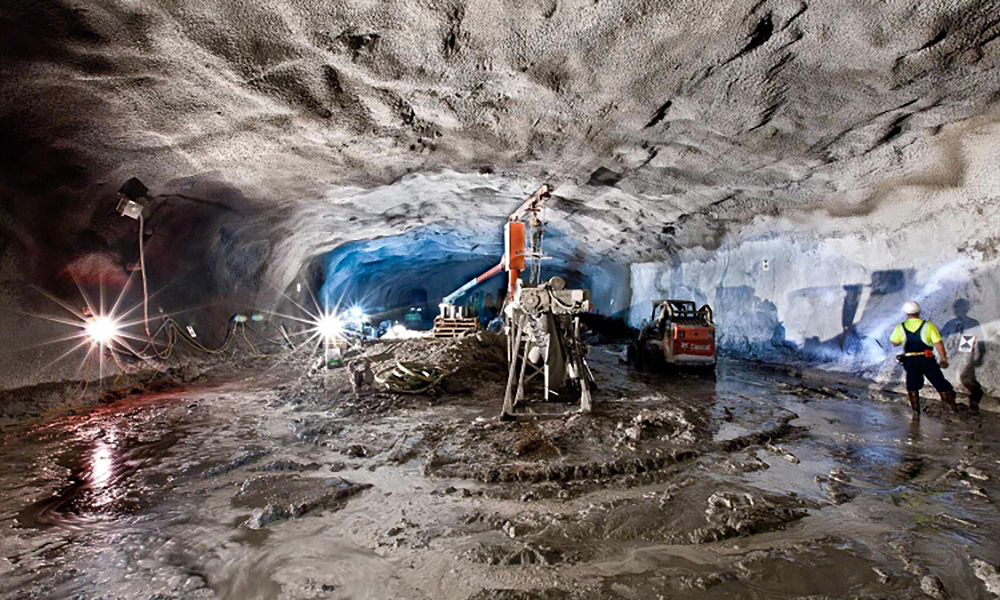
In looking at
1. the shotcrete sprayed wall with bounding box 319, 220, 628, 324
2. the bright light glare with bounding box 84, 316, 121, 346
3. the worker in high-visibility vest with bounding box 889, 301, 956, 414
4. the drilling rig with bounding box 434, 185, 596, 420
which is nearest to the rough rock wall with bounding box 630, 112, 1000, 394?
A: the worker in high-visibility vest with bounding box 889, 301, 956, 414

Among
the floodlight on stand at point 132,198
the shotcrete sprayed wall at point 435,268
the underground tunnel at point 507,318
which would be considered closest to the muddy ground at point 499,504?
the underground tunnel at point 507,318

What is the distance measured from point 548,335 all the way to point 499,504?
3.21 m

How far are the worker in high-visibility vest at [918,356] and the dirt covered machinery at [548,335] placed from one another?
4.62 m

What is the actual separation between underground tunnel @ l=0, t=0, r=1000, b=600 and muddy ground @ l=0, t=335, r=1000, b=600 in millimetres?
33

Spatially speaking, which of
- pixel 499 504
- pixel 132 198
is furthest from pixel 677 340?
pixel 132 198

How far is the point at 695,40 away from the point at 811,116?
99.0 inches

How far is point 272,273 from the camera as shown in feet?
45.1

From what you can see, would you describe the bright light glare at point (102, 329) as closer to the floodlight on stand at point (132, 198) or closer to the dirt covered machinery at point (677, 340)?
the floodlight on stand at point (132, 198)

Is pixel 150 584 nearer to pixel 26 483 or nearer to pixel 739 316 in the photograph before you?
pixel 26 483

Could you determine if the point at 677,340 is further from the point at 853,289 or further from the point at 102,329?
the point at 102,329

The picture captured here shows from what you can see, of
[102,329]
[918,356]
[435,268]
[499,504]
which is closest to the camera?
[499,504]

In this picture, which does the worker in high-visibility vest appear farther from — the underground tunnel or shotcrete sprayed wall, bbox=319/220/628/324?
shotcrete sprayed wall, bbox=319/220/628/324

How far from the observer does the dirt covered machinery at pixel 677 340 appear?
32.4 ft

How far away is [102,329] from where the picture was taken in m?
7.82
